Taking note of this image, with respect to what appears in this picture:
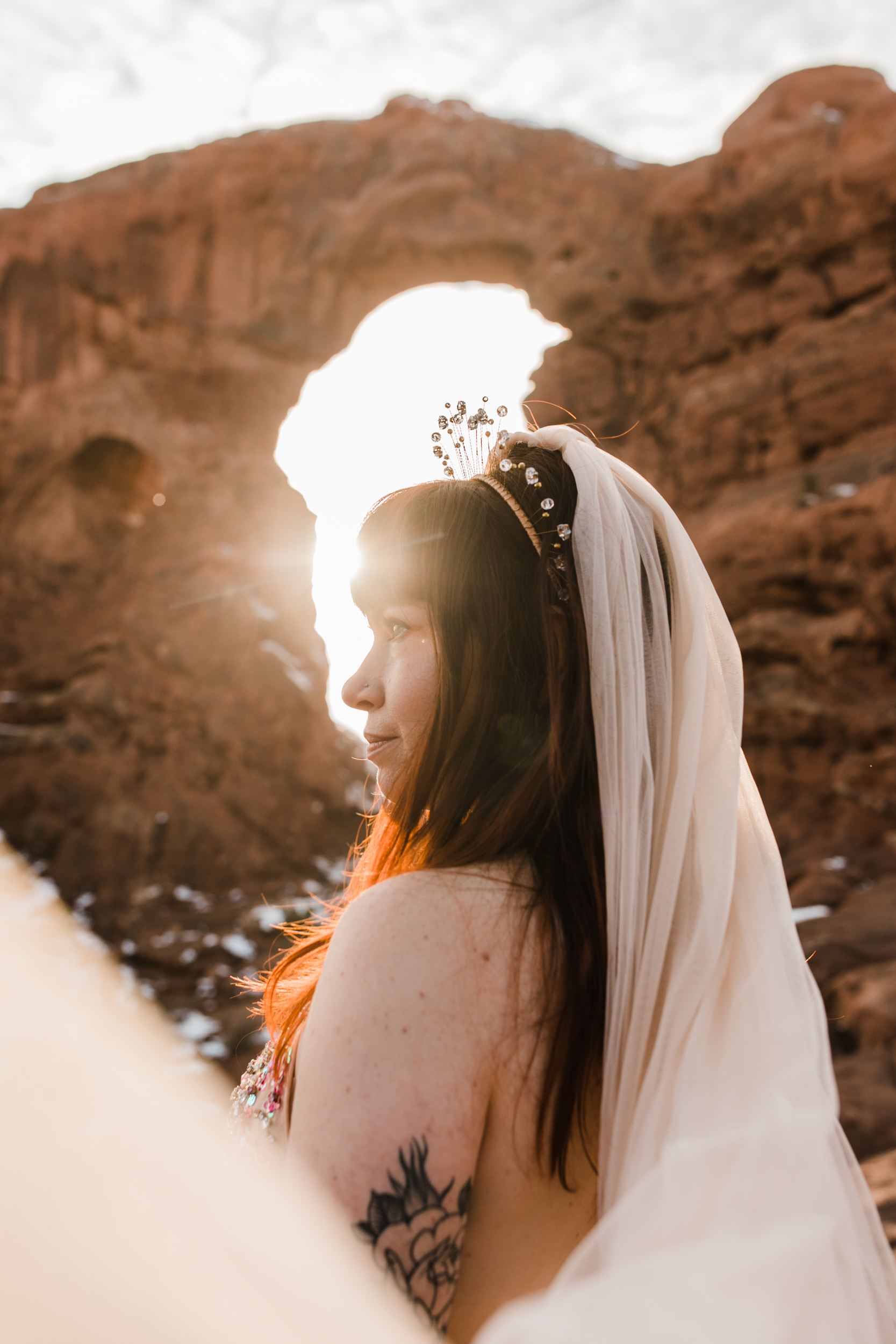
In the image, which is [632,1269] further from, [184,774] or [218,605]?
[218,605]

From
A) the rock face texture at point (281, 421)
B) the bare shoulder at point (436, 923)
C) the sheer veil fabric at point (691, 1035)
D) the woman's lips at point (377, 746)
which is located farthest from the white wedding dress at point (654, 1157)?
the rock face texture at point (281, 421)

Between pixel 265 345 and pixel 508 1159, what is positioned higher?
pixel 265 345

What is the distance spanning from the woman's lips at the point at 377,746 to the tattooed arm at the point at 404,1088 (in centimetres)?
37

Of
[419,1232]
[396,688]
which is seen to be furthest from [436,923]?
[396,688]

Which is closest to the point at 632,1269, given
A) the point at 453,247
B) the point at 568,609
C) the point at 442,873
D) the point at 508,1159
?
the point at 508,1159

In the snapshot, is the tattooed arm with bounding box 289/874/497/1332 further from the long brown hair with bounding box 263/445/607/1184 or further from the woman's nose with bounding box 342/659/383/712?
the woman's nose with bounding box 342/659/383/712

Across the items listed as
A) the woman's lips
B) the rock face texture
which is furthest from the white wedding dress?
the rock face texture

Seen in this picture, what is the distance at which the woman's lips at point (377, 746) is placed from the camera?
1.18m

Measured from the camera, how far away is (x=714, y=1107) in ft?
2.76

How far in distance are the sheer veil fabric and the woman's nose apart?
33 cm

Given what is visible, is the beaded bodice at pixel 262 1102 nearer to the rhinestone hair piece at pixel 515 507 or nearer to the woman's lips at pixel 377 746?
the woman's lips at pixel 377 746

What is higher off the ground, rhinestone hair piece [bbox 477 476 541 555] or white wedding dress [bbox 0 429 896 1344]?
rhinestone hair piece [bbox 477 476 541 555]

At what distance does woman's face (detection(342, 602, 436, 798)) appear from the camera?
112cm

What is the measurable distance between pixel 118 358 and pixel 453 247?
4744 mm
